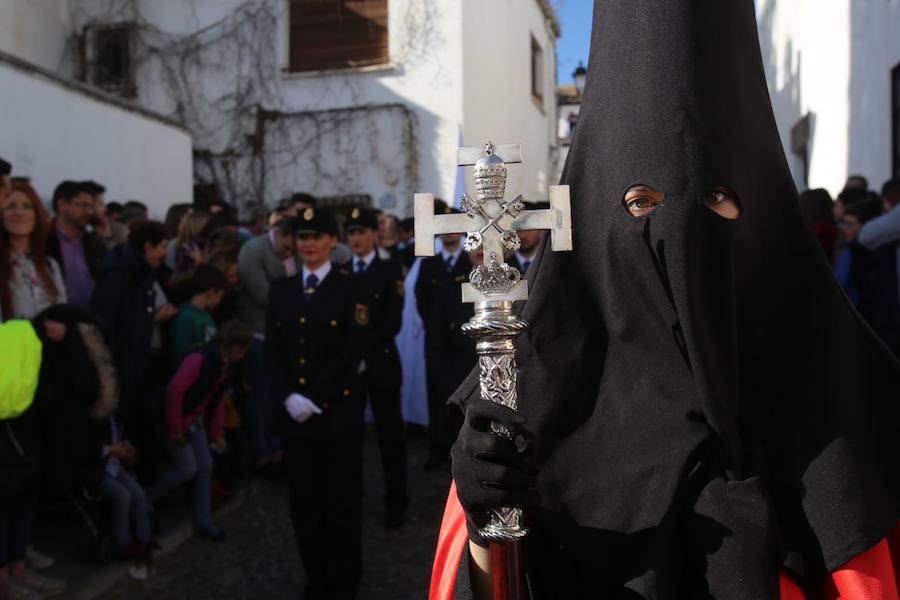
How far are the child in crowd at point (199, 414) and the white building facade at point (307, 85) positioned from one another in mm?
7460

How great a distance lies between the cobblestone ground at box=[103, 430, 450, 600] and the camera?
4883 millimetres

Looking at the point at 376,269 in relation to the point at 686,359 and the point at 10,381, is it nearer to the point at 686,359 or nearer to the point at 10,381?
the point at 10,381

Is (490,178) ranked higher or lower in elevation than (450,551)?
higher

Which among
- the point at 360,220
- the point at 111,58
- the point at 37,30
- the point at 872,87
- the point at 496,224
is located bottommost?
the point at 496,224

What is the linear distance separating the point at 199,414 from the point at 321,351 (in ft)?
3.87

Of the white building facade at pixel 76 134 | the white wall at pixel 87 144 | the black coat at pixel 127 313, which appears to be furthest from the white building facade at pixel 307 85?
the black coat at pixel 127 313

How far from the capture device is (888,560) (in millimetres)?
1771

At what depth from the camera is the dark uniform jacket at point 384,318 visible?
5.80 meters

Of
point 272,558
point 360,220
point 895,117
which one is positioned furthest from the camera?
point 895,117

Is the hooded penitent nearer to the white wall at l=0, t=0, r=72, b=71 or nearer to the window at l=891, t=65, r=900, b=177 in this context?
the window at l=891, t=65, r=900, b=177

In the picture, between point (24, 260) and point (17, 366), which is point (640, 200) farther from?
point (24, 260)

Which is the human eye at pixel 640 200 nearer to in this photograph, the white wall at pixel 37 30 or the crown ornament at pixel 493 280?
the crown ornament at pixel 493 280

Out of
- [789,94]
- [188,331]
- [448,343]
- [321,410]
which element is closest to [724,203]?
[321,410]

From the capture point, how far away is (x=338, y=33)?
43.3ft
